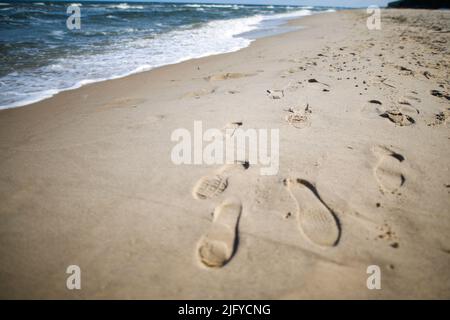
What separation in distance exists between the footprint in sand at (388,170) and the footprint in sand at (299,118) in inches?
27.5

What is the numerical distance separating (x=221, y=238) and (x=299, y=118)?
172 cm

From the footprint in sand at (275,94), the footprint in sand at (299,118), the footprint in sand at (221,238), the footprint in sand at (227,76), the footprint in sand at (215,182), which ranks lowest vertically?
the footprint in sand at (221,238)

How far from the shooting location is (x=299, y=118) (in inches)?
106

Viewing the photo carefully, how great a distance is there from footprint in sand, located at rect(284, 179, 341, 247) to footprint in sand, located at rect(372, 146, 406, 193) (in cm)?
49

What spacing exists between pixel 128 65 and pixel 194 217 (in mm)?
4764

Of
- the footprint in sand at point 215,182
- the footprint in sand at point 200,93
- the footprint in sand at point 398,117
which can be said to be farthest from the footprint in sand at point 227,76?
the footprint in sand at point 215,182

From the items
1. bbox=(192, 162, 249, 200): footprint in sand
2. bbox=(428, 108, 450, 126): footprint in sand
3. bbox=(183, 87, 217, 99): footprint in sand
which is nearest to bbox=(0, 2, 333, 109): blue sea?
bbox=(183, 87, 217, 99): footprint in sand

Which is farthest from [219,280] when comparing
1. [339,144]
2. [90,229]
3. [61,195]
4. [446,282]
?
[339,144]

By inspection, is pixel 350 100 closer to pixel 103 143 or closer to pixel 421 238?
pixel 421 238

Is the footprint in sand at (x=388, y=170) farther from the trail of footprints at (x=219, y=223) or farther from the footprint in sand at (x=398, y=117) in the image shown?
the trail of footprints at (x=219, y=223)

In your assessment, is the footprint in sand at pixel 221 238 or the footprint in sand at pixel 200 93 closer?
the footprint in sand at pixel 221 238

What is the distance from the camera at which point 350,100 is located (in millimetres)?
3020

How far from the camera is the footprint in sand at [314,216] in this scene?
1501mm

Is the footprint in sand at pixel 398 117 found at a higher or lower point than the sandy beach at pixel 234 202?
higher
